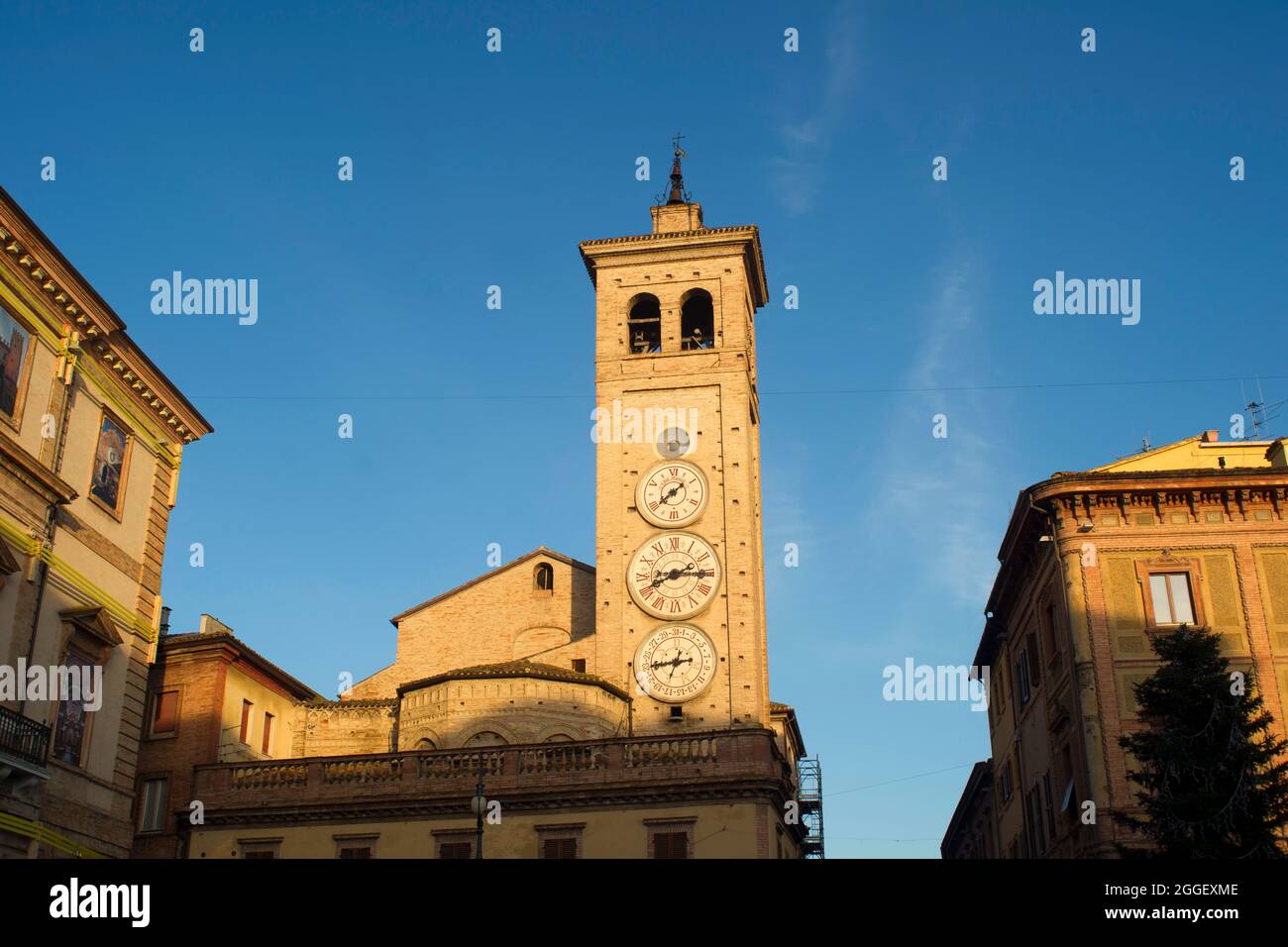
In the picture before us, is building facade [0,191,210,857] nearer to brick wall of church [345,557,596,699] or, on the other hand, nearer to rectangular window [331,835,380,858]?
rectangular window [331,835,380,858]

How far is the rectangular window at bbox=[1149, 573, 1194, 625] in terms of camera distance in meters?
31.2

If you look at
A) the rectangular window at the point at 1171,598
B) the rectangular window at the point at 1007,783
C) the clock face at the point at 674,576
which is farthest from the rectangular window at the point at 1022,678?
the clock face at the point at 674,576

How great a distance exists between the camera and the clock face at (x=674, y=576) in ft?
140

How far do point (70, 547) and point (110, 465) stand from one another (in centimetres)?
259

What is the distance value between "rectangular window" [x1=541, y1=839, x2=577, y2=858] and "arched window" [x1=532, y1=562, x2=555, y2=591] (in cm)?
1261

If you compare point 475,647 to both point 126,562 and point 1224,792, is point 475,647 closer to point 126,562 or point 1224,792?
point 126,562

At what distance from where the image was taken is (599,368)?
46.9m

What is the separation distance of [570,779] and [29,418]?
658 inches

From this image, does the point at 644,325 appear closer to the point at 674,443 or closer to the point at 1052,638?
the point at 674,443

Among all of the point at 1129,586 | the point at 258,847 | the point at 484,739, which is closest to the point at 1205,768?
the point at 1129,586

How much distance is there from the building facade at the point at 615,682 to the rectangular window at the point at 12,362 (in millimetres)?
15290

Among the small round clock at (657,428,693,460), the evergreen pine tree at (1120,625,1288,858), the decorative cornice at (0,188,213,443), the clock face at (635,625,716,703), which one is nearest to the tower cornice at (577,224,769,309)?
the small round clock at (657,428,693,460)
